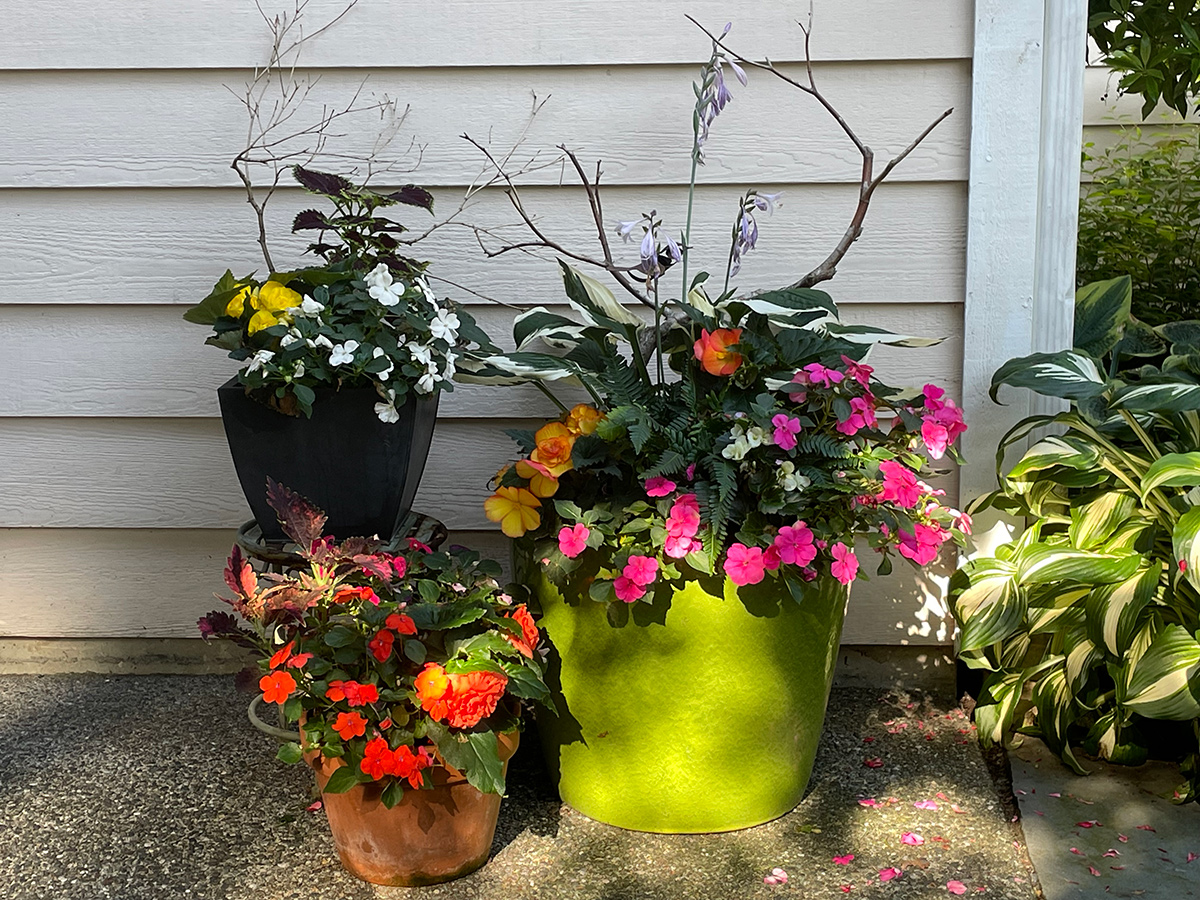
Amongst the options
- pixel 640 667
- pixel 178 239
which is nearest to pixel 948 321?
pixel 640 667

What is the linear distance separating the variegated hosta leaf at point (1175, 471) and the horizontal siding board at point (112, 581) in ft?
3.93


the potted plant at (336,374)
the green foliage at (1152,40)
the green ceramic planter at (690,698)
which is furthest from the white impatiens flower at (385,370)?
the green foliage at (1152,40)

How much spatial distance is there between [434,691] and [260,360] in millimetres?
544

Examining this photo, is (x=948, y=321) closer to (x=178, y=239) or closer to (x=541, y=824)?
(x=541, y=824)

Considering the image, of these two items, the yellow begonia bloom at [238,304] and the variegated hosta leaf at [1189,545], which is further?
the yellow begonia bloom at [238,304]

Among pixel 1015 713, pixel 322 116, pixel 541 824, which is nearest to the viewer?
pixel 541 824

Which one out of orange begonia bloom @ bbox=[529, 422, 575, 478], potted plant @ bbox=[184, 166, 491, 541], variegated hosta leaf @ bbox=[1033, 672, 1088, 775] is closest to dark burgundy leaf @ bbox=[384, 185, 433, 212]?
potted plant @ bbox=[184, 166, 491, 541]

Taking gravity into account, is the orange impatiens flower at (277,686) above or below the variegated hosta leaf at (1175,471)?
below

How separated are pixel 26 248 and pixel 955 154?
1.79 metres

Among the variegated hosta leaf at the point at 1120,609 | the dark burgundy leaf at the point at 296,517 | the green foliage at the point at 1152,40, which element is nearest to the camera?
the dark burgundy leaf at the point at 296,517

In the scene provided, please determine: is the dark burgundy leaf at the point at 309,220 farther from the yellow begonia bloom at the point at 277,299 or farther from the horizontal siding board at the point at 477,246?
the horizontal siding board at the point at 477,246

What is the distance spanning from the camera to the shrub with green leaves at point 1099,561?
169 cm

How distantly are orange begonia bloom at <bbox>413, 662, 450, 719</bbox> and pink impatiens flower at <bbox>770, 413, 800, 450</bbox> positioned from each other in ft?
1.86

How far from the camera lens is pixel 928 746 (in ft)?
6.57
